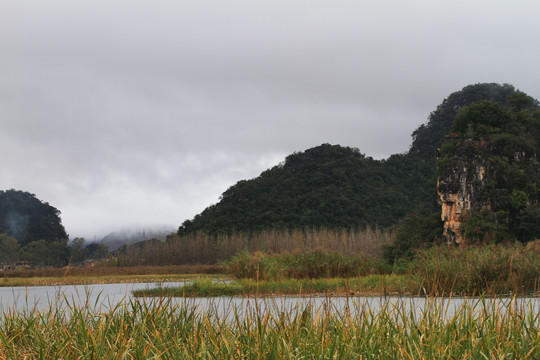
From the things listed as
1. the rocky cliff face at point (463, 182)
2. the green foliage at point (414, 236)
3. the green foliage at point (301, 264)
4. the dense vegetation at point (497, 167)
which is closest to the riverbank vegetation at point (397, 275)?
the green foliage at point (301, 264)

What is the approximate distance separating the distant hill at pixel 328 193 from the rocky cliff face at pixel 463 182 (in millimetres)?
26267

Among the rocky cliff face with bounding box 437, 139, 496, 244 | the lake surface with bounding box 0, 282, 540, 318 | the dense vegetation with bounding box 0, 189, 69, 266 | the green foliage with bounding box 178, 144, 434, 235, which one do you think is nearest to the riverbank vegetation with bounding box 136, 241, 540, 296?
the lake surface with bounding box 0, 282, 540, 318

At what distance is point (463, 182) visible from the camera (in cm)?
3247

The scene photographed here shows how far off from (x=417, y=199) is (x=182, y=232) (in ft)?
78.8

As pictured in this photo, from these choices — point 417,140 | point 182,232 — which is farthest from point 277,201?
point 417,140

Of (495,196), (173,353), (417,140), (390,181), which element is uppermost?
(417,140)

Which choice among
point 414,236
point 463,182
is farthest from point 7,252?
point 463,182

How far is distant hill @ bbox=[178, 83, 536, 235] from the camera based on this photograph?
62344 millimetres

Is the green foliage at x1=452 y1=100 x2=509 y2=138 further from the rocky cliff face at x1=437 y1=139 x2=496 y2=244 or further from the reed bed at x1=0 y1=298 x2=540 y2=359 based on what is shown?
the reed bed at x1=0 y1=298 x2=540 y2=359

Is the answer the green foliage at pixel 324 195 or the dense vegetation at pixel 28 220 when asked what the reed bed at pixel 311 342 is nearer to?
the green foliage at pixel 324 195

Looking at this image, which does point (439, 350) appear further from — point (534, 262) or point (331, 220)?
point (331, 220)

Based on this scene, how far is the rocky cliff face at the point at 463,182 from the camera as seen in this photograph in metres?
31.9

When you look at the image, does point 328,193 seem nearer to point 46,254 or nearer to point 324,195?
point 324,195

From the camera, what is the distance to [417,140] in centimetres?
7938
